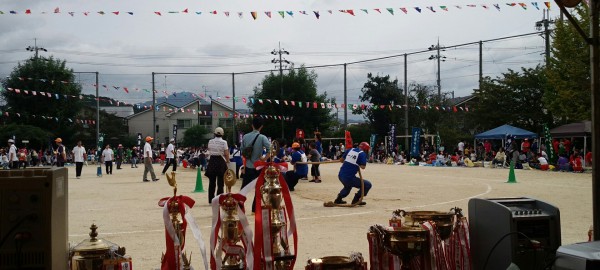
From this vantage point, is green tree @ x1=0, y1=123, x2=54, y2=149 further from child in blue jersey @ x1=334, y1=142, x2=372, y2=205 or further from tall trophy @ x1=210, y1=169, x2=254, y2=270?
tall trophy @ x1=210, y1=169, x2=254, y2=270

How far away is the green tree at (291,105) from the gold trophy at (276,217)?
52.1 metres

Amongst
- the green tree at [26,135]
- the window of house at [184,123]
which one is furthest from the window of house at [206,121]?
the green tree at [26,135]

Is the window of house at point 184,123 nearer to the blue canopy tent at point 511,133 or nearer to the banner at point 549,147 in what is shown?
the blue canopy tent at point 511,133

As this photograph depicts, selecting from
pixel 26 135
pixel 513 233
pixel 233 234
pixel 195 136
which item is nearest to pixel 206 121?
pixel 195 136

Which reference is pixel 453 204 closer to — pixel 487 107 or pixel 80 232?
pixel 80 232

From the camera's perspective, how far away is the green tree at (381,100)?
58166 millimetres

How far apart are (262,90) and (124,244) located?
5115 cm

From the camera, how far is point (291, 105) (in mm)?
57031

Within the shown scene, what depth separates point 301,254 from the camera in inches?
265

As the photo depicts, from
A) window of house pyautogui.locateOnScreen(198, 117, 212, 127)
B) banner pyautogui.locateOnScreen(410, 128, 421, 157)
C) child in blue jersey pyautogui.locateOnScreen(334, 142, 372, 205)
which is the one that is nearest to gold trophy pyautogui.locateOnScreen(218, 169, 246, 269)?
child in blue jersey pyautogui.locateOnScreen(334, 142, 372, 205)

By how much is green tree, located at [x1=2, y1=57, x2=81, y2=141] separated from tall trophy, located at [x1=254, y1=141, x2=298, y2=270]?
165 ft

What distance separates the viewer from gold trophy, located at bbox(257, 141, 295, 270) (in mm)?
4180

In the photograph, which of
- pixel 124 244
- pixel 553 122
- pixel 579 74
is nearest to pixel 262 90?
pixel 553 122

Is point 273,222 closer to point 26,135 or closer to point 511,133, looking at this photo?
point 511,133
